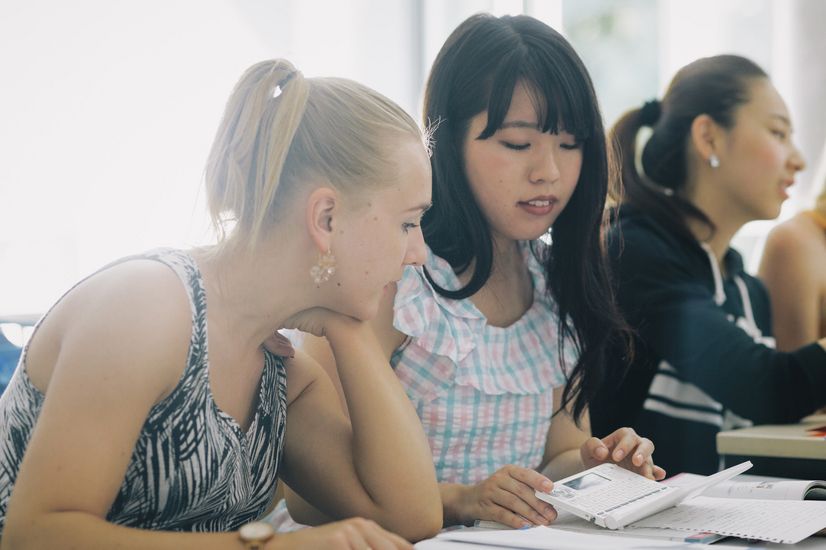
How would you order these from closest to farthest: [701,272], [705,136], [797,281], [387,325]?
[387,325] < [701,272] < [705,136] < [797,281]

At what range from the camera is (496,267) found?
156 centimetres

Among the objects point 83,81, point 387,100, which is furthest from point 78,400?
point 83,81

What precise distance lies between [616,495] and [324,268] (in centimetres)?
45

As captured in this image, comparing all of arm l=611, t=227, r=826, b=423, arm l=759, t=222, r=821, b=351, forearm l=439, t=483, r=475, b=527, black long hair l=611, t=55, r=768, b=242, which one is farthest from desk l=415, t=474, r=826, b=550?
arm l=759, t=222, r=821, b=351

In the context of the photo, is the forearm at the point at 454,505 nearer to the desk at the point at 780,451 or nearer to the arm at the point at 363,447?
the arm at the point at 363,447

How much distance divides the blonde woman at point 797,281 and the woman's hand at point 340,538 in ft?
6.24

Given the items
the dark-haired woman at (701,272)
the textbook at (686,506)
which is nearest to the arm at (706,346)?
the dark-haired woman at (701,272)

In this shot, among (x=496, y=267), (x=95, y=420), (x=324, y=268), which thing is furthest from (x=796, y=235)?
(x=95, y=420)

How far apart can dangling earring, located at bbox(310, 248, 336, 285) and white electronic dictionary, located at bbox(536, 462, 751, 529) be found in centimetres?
37

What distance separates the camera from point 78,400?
33.8 inches

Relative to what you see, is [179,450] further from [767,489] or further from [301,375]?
[767,489]

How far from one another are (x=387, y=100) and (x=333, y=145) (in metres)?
0.12

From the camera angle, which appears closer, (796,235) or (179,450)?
(179,450)

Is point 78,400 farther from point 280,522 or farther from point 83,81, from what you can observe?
point 83,81
